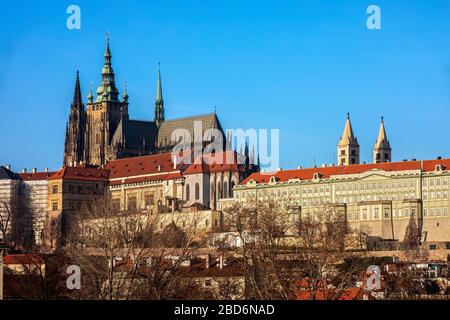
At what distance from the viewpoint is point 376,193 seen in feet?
338

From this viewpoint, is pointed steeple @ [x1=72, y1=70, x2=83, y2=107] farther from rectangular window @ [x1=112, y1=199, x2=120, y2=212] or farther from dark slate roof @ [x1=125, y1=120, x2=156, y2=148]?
rectangular window @ [x1=112, y1=199, x2=120, y2=212]

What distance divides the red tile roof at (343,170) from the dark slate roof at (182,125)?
23.6 meters

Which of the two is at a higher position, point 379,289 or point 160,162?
point 160,162

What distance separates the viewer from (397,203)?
100250mm

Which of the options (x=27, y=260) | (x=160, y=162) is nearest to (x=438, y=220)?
(x=160, y=162)

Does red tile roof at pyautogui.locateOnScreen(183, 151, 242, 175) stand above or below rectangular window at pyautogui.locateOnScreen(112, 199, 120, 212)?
above

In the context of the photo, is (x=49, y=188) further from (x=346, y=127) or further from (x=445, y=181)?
(x=445, y=181)

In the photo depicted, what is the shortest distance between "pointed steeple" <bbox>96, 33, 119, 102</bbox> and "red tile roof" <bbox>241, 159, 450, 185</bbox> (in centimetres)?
3837

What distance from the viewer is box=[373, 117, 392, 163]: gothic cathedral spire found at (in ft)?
424

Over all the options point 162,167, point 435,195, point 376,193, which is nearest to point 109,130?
point 162,167

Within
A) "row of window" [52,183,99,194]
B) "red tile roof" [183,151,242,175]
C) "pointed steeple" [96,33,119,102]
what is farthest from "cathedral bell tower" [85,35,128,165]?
"red tile roof" [183,151,242,175]

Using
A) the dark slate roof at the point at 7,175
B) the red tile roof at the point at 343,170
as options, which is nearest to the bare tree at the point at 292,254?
the red tile roof at the point at 343,170
